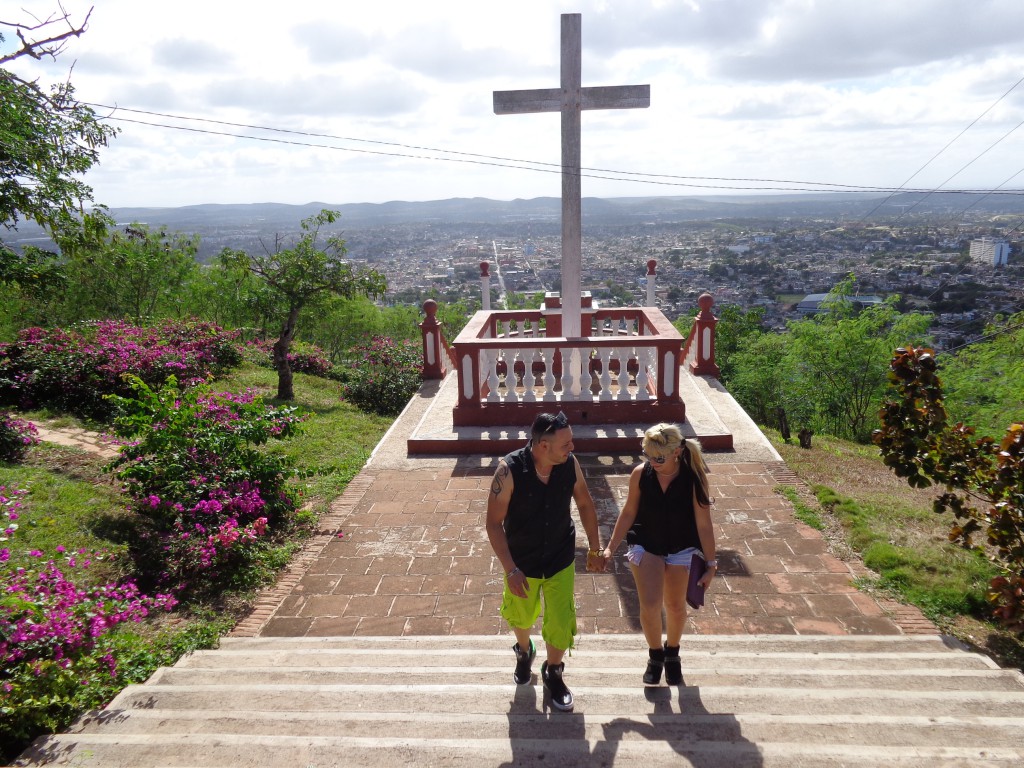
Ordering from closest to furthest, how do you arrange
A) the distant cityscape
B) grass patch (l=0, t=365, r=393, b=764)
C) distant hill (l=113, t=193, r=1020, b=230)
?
grass patch (l=0, t=365, r=393, b=764), the distant cityscape, distant hill (l=113, t=193, r=1020, b=230)

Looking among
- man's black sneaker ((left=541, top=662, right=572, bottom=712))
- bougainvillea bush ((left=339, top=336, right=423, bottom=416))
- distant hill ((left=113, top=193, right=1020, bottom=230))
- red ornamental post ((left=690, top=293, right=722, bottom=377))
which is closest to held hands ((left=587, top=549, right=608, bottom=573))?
man's black sneaker ((left=541, top=662, right=572, bottom=712))

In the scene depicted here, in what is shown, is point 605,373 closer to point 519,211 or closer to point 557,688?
point 557,688

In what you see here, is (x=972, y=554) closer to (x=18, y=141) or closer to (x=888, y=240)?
(x=18, y=141)

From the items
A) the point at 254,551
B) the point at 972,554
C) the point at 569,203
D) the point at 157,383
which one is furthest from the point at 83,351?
the point at 972,554

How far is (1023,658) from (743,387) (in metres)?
20.0

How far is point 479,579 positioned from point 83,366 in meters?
7.12

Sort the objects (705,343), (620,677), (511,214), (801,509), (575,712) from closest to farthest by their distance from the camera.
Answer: (575,712) < (620,677) < (801,509) < (705,343) < (511,214)

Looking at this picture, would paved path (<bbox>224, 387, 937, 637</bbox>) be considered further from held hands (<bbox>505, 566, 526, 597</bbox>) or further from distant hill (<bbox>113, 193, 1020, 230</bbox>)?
distant hill (<bbox>113, 193, 1020, 230</bbox>)

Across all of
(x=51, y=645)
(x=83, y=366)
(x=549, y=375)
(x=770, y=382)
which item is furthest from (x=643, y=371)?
(x=770, y=382)

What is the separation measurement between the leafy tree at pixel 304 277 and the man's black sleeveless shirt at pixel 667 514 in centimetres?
894

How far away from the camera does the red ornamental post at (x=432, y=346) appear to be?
10.0 m

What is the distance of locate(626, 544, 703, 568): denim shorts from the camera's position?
333 cm

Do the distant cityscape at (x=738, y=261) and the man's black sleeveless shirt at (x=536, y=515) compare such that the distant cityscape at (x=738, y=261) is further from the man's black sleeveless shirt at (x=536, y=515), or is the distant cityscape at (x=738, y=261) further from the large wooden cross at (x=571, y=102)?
the man's black sleeveless shirt at (x=536, y=515)

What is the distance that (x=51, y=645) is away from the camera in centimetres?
341
